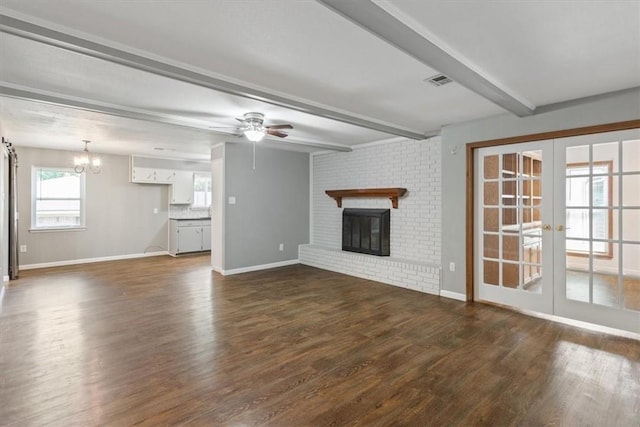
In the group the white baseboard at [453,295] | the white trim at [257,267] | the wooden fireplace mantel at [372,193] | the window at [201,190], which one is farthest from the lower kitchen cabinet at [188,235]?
the white baseboard at [453,295]

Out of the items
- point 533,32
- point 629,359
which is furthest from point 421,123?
point 629,359

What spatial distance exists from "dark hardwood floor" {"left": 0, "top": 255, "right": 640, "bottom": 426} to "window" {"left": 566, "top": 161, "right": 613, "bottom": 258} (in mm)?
904

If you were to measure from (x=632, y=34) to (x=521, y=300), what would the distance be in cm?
286

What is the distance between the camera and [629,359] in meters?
2.66

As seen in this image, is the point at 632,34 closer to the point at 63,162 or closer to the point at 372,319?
the point at 372,319

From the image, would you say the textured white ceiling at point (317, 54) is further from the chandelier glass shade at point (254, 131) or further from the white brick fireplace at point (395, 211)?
the white brick fireplace at point (395, 211)

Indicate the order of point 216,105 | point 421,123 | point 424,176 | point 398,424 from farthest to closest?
1. point 424,176
2. point 421,123
3. point 216,105
4. point 398,424

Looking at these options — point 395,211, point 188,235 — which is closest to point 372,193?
point 395,211

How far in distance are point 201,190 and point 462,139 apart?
676 cm

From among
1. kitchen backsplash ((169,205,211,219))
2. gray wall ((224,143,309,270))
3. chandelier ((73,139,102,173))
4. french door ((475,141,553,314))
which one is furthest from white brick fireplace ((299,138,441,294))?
chandelier ((73,139,102,173))

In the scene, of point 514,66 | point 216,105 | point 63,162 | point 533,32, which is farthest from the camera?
point 63,162

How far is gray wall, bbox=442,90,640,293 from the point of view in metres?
3.29

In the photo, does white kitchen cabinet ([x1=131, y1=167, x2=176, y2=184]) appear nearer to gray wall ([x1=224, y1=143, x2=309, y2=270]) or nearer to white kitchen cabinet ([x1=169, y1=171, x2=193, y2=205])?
white kitchen cabinet ([x1=169, y1=171, x2=193, y2=205])

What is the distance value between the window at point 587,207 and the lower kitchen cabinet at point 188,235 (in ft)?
24.5
